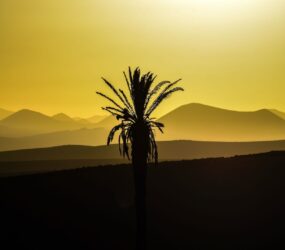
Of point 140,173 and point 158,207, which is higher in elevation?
point 140,173

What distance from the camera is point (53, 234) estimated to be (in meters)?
39.3

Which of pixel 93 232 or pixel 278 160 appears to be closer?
pixel 93 232

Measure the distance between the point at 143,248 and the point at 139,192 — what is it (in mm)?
3175

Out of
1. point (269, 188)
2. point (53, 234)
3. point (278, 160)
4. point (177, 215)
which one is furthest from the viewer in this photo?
point (278, 160)

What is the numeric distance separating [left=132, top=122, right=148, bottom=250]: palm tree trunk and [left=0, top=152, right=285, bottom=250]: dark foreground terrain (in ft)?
27.7

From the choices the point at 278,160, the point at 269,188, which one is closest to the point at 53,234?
the point at 269,188

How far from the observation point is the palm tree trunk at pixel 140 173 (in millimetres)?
28812

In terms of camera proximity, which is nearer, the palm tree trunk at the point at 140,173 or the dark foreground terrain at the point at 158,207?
the palm tree trunk at the point at 140,173

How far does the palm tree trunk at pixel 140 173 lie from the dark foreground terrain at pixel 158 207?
844 centimetres

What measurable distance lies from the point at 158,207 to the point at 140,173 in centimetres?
1514

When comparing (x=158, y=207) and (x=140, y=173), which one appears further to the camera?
(x=158, y=207)

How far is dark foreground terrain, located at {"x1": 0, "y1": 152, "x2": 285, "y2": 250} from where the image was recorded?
127 ft

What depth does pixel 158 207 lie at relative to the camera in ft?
143

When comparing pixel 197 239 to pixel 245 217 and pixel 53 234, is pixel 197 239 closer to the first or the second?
pixel 245 217
